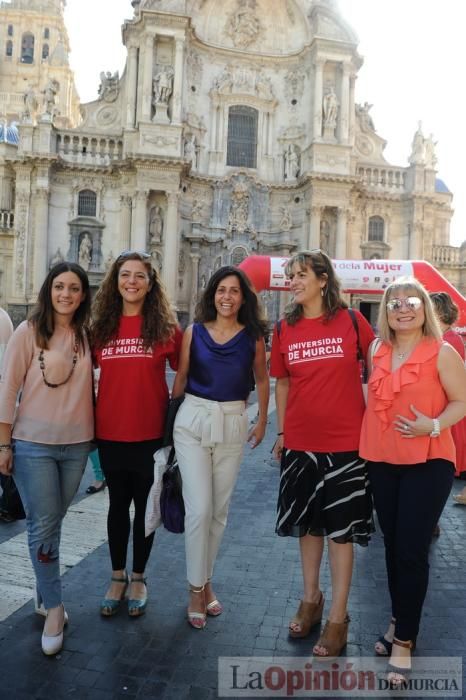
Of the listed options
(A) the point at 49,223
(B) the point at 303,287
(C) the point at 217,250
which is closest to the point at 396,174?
(C) the point at 217,250

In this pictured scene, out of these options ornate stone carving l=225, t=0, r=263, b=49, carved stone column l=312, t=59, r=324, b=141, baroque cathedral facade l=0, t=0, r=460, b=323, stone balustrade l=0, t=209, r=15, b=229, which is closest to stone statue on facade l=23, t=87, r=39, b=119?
baroque cathedral facade l=0, t=0, r=460, b=323

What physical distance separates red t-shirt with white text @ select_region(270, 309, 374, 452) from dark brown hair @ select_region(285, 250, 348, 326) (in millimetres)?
57

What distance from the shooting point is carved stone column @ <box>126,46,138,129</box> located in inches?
1025

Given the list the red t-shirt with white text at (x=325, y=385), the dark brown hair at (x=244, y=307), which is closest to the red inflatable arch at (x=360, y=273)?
the dark brown hair at (x=244, y=307)

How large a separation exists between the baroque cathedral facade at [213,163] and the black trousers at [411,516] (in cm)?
2303

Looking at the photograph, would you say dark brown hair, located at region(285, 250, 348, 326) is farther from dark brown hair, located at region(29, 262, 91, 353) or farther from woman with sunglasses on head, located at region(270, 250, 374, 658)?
dark brown hair, located at region(29, 262, 91, 353)

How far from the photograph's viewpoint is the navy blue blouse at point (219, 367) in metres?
3.57

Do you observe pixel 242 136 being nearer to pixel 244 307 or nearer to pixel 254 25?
pixel 254 25

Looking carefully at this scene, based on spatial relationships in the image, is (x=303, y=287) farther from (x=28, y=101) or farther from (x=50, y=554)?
(x=28, y=101)

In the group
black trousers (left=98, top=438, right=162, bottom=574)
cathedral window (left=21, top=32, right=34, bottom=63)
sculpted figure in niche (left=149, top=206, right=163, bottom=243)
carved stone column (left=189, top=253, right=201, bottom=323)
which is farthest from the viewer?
cathedral window (left=21, top=32, right=34, bottom=63)

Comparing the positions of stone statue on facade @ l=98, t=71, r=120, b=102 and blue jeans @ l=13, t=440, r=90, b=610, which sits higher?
stone statue on facade @ l=98, t=71, r=120, b=102

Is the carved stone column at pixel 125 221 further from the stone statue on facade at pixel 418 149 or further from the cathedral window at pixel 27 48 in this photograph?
the cathedral window at pixel 27 48

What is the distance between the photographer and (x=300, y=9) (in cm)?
2803

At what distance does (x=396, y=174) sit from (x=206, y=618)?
2964 centimetres
